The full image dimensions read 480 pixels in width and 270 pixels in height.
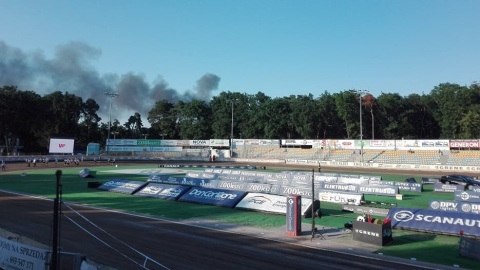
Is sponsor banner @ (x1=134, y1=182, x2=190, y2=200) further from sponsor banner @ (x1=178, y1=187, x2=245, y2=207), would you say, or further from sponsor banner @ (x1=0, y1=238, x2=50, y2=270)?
sponsor banner @ (x1=0, y1=238, x2=50, y2=270)

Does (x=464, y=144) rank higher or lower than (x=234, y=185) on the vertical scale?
higher

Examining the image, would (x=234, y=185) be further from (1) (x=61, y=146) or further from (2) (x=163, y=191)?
(1) (x=61, y=146)

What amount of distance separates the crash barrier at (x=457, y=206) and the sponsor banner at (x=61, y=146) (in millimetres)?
61268

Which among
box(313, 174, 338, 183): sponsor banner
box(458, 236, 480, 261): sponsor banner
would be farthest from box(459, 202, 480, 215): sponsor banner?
box(313, 174, 338, 183): sponsor banner

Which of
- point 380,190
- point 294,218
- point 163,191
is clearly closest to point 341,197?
point 380,190

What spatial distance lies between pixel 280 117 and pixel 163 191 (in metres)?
87.4

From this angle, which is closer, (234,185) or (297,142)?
(234,185)

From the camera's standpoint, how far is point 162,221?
22406 millimetres

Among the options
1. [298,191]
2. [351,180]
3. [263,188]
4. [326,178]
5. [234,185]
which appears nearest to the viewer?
[298,191]

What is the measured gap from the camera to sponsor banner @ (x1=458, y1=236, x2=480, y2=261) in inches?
614

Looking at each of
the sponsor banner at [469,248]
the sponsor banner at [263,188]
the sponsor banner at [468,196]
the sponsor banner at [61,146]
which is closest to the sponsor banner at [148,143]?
the sponsor banner at [61,146]

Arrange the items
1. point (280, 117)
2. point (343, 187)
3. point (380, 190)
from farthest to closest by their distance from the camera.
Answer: point (280, 117) < point (343, 187) < point (380, 190)

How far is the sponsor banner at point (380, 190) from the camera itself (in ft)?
A: 113

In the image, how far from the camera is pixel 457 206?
81.0ft
